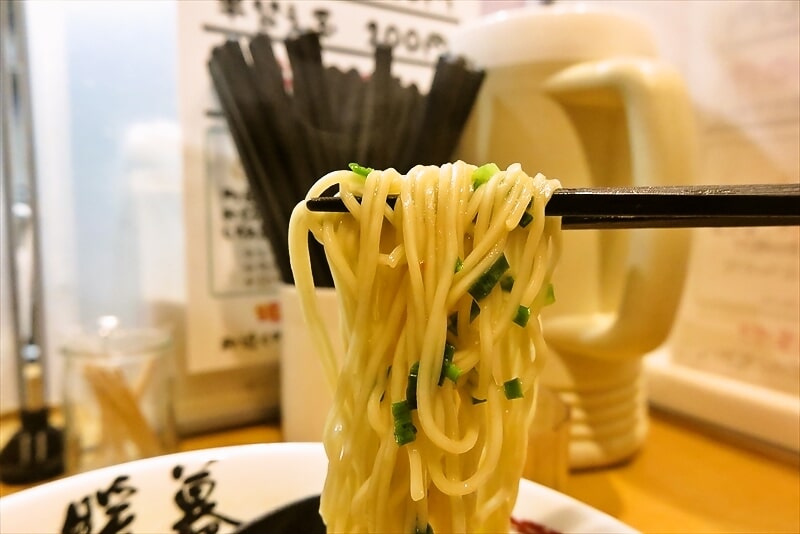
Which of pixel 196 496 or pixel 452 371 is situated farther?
pixel 196 496

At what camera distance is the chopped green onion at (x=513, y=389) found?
470 mm

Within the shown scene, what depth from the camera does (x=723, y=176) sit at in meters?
0.88

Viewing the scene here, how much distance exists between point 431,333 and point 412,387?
4 centimetres

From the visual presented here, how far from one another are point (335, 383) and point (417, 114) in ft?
1.26

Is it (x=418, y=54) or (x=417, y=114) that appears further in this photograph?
(x=418, y=54)

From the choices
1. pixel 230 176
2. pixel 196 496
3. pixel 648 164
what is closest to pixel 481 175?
pixel 648 164

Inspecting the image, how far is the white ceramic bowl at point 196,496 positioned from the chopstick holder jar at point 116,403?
0.17 meters

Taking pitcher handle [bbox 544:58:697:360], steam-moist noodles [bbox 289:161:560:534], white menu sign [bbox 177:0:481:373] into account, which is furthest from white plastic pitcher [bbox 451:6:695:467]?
steam-moist noodles [bbox 289:161:560:534]

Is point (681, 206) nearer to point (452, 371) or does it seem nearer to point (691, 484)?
point (452, 371)

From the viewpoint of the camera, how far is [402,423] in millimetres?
449

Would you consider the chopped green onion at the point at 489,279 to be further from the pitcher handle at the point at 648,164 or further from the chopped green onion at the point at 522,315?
the pitcher handle at the point at 648,164

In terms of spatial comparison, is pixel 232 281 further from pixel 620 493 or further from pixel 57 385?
pixel 620 493

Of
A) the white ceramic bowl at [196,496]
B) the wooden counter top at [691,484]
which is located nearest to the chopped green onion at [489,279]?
the white ceramic bowl at [196,496]

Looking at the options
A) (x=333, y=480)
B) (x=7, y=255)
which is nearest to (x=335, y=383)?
(x=333, y=480)
